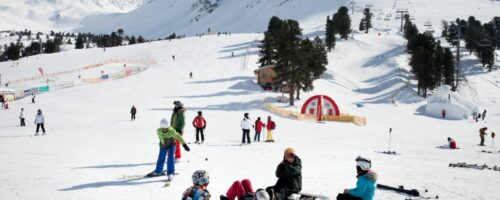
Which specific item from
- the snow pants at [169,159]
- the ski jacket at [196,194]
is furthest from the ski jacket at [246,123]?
the ski jacket at [196,194]

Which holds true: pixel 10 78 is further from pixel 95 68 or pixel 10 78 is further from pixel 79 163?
pixel 79 163

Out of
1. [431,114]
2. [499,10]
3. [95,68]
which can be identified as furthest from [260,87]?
[499,10]

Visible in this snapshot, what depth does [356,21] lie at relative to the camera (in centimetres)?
17525

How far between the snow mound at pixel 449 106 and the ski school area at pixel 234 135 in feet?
0.54

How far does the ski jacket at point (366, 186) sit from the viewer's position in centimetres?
906

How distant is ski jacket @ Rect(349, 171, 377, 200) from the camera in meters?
9.06

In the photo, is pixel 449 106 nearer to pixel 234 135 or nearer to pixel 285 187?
pixel 234 135

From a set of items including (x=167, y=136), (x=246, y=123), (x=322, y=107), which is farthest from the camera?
(x=322, y=107)

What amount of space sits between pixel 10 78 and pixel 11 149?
84.4 m

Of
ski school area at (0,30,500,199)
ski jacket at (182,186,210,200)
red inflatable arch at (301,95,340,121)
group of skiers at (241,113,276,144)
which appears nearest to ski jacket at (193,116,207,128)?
ski school area at (0,30,500,199)

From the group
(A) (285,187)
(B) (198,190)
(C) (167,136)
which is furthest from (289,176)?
(C) (167,136)

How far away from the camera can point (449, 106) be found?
5744cm

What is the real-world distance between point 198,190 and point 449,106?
5453 cm

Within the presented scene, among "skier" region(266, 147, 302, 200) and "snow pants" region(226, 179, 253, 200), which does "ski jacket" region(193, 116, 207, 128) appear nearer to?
"skier" region(266, 147, 302, 200)
